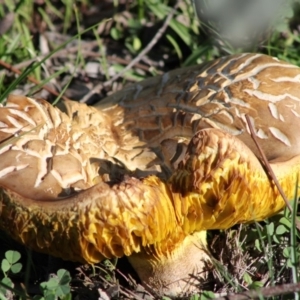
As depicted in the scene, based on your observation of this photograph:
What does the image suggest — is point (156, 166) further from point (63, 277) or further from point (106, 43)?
point (106, 43)

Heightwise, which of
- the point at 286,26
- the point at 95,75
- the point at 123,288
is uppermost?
the point at 286,26

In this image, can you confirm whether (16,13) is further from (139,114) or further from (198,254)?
(198,254)

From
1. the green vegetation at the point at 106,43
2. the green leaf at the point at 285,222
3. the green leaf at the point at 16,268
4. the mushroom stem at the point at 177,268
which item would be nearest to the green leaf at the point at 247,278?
the mushroom stem at the point at 177,268

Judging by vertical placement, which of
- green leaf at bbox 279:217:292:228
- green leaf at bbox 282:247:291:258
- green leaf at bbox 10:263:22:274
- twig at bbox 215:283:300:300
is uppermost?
twig at bbox 215:283:300:300

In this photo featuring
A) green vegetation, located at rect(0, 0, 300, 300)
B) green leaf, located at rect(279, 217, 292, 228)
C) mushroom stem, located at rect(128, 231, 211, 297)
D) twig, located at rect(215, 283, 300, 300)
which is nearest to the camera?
twig, located at rect(215, 283, 300, 300)

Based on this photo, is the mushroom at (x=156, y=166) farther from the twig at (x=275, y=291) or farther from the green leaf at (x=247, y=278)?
the twig at (x=275, y=291)

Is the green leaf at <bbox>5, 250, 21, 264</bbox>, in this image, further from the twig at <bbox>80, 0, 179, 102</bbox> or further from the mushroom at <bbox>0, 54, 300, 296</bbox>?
the twig at <bbox>80, 0, 179, 102</bbox>

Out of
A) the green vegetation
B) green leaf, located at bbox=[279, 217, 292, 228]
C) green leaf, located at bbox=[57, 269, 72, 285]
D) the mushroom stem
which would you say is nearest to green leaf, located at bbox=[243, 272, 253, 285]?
the mushroom stem

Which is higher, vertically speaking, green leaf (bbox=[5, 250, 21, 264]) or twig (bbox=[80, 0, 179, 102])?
twig (bbox=[80, 0, 179, 102])

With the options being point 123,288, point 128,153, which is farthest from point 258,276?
point 128,153
